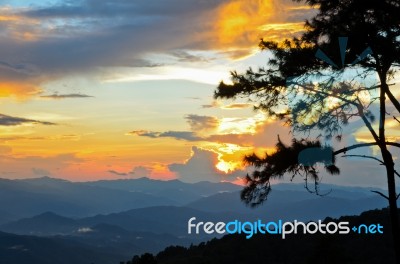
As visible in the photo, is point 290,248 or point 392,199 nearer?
point 392,199

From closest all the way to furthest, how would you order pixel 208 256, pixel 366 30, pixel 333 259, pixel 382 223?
pixel 366 30 → pixel 333 259 → pixel 382 223 → pixel 208 256

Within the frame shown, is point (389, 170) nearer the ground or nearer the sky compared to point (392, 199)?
nearer the sky

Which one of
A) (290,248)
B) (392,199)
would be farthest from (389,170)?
(290,248)

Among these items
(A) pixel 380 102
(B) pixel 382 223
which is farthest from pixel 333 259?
(B) pixel 382 223

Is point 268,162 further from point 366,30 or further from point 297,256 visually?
point 297,256

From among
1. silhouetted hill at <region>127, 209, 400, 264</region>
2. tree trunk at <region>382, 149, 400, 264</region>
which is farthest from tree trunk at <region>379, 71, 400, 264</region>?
silhouetted hill at <region>127, 209, 400, 264</region>

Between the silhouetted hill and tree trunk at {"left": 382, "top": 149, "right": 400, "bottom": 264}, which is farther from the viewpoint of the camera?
the silhouetted hill

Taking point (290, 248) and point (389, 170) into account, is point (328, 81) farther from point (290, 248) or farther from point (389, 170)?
point (290, 248)

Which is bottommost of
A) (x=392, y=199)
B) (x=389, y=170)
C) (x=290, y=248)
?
(x=392, y=199)

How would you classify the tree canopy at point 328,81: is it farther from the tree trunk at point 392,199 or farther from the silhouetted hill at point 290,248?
the silhouetted hill at point 290,248

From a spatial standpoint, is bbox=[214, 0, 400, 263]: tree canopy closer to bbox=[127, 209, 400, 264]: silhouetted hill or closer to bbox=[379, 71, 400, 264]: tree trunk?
bbox=[379, 71, 400, 264]: tree trunk

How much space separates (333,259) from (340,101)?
44345 millimetres

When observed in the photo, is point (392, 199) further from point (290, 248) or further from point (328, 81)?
point (290, 248)

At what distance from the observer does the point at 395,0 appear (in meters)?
17.4
